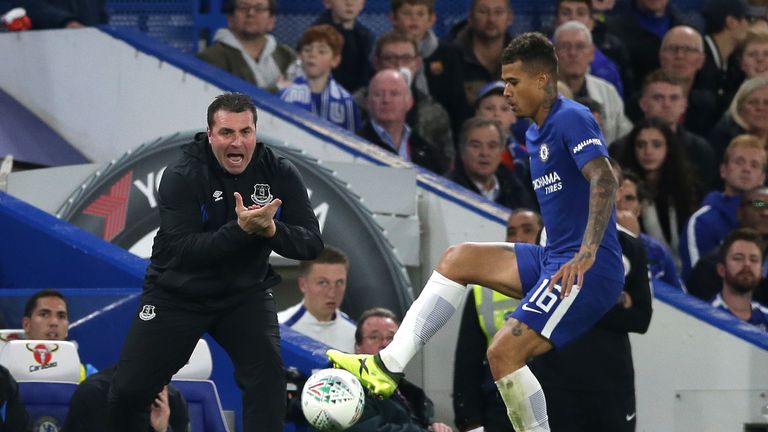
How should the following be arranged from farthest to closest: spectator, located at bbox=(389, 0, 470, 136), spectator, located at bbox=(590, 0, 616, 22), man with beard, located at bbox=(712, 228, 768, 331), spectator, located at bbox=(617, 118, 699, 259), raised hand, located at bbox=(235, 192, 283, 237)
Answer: spectator, located at bbox=(590, 0, 616, 22), spectator, located at bbox=(389, 0, 470, 136), spectator, located at bbox=(617, 118, 699, 259), man with beard, located at bbox=(712, 228, 768, 331), raised hand, located at bbox=(235, 192, 283, 237)

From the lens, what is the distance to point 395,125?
11.9m

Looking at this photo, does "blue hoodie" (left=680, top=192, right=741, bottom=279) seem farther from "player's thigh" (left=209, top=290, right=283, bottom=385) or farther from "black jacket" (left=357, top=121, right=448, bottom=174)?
"player's thigh" (left=209, top=290, right=283, bottom=385)

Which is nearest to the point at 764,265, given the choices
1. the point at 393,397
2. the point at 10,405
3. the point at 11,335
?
the point at 393,397

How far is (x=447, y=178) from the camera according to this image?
463 inches

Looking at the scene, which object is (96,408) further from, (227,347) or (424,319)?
(424,319)

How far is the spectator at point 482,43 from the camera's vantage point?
1280 cm

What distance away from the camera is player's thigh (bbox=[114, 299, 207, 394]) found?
6.91m

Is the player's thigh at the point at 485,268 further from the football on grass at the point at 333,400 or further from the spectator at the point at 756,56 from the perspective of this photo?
the spectator at the point at 756,56

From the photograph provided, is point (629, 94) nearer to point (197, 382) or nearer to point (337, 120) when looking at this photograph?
point (337, 120)

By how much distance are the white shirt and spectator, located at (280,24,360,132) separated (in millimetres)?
2499

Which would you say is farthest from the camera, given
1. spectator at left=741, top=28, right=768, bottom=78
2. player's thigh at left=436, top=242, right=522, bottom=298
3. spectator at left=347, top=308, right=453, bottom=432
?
spectator at left=741, top=28, right=768, bottom=78

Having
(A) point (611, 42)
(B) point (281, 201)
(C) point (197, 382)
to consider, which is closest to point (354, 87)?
(A) point (611, 42)

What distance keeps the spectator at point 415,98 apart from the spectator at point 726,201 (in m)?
1.90

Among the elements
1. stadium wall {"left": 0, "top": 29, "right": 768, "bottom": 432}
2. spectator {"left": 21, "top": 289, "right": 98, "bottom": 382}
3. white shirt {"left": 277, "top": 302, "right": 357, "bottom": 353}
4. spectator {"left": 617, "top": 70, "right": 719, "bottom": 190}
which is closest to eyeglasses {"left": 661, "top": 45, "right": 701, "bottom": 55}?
spectator {"left": 617, "top": 70, "right": 719, "bottom": 190}
